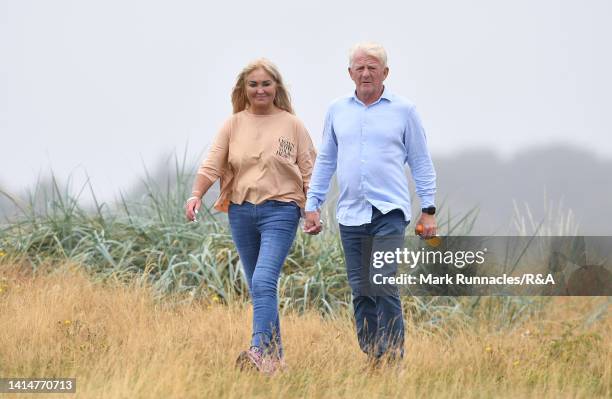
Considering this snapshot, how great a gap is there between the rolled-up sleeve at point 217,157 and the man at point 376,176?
26.9 inches

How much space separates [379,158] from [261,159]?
2.60 feet

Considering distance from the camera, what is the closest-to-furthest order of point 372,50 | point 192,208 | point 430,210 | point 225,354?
point 372,50 < point 430,210 < point 192,208 < point 225,354

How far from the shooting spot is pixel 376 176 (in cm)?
598

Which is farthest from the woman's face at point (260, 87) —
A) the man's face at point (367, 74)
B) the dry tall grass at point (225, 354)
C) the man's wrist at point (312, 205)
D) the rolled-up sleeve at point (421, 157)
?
the dry tall grass at point (225, 354)

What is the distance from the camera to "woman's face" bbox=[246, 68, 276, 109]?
6305mm

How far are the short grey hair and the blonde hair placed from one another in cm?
58

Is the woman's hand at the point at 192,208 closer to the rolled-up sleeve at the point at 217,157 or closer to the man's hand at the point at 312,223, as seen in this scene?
the rolled-up sleeve at the point at 217,157

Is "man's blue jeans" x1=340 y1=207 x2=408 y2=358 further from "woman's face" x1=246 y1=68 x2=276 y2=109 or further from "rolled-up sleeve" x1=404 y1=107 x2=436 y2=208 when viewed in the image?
"woman's face" x1=246 y1=68 x2=276 y2=109

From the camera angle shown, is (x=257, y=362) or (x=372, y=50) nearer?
(x=372, y=50)

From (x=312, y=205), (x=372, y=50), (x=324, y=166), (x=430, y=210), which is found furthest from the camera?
(x=324, y=166)

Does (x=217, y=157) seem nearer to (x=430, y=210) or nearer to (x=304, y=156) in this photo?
(x=304, y=156)

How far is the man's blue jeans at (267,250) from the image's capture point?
20.3ft

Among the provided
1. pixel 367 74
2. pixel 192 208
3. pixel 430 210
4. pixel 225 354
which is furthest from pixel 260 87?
pixel 225 354

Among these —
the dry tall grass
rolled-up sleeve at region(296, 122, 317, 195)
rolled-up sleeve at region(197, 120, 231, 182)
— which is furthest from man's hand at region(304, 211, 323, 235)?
the dry tall grass
